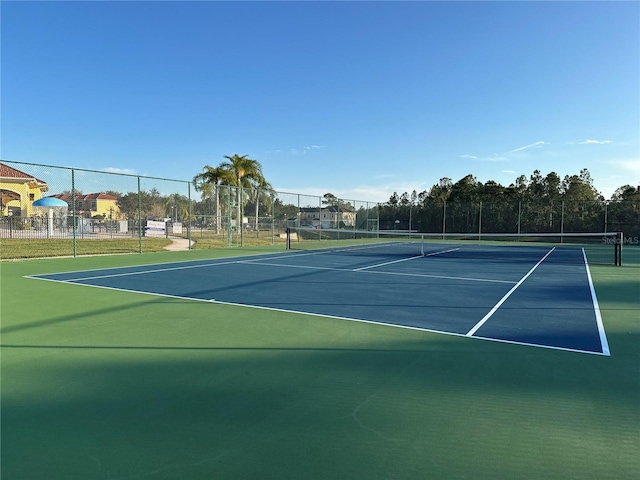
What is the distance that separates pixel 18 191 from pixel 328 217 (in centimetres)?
2063

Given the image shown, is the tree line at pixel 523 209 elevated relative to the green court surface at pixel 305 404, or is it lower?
elevated

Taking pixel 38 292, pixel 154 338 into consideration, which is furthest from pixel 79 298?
pixel 154 338

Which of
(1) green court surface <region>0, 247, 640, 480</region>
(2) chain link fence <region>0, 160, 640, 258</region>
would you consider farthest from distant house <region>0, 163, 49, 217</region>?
(1) green court surface <region>0, 247, 640, 480</region>

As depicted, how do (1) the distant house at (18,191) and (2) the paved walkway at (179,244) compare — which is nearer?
(1) the distant house at (18,191)

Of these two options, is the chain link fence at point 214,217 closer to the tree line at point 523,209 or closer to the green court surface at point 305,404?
the tree line at point 523,209

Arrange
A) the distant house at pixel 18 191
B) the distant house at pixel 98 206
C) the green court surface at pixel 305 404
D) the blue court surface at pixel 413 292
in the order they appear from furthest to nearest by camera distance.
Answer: the distant house at pixel 18 191
the distant house at pixel 98 206
the blue court surface at pixel 413 292
the green court surface at pixel 305 404

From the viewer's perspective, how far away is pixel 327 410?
10.6 feet

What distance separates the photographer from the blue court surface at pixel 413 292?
5.88 m

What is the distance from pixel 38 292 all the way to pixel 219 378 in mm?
6327

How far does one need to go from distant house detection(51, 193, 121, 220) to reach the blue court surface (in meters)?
7.04

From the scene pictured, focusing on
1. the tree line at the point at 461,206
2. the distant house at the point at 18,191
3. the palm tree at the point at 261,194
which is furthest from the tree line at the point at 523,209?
the distant house at the point at 18,191

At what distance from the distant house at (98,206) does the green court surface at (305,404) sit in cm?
1399

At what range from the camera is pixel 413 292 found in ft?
28.8

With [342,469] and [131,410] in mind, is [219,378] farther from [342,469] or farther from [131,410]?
[342,469]
